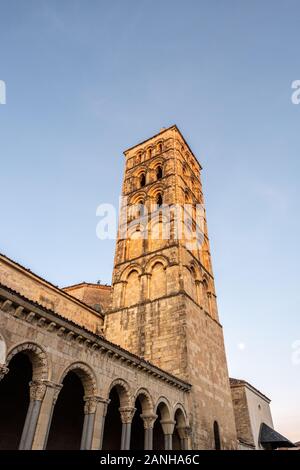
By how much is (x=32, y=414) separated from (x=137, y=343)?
8886 millimetres

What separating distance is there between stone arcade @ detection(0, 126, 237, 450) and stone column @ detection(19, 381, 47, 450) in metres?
0.02

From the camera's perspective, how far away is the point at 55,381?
8.26 metres

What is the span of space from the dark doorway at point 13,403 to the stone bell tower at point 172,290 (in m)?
5.95

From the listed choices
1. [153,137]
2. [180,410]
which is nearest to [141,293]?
[180,410]

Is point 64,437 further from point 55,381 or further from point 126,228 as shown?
point 126,228

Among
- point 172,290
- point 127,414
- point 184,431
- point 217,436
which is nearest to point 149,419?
point 127,414

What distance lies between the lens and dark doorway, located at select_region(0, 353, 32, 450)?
424 inches

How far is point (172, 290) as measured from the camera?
16922 millimetres

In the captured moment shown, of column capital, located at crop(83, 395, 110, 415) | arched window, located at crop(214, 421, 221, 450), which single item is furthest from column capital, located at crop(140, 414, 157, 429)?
arched window, located at crop(214, 421, 221, 450)

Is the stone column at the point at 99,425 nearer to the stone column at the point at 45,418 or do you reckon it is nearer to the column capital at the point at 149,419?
the stone column at the point at 45,418

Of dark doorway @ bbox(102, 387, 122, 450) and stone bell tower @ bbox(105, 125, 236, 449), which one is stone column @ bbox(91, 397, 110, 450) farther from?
stone bell tower @ bbox(105, 125, 236, 449)

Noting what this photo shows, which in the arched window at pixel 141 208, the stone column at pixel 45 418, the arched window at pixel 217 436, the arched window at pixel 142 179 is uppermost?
the arched window at pixel 142 179

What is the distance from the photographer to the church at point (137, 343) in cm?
833

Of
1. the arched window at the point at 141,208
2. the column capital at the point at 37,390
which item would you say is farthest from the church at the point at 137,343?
the arched window at the point at 141,208
